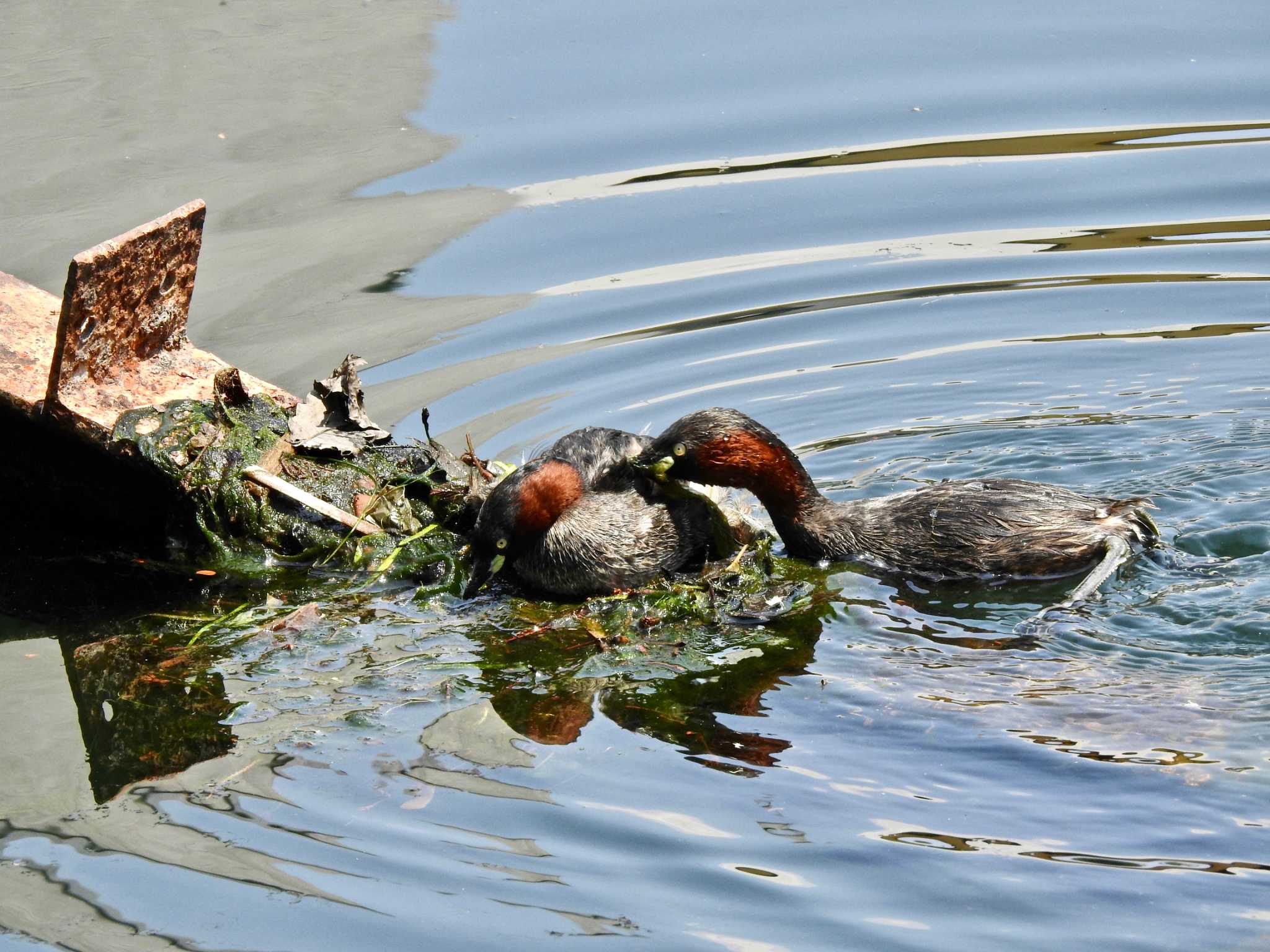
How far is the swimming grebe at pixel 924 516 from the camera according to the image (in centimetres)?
666

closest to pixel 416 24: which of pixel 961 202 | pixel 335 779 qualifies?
pixel 961 202

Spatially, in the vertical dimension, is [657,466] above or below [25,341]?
below

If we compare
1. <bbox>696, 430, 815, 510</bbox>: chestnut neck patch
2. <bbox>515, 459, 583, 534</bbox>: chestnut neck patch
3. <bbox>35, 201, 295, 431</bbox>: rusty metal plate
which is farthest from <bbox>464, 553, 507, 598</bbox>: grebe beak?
<bbox>35, 201, 295, 431</bbox>: rusty metal plate

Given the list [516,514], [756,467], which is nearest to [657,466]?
[756,467]

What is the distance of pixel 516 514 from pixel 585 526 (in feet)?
1.25

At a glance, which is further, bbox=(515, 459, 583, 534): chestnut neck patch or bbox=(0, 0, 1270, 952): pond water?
bbox=(515, 459, 583, 534): chestnut neck patch

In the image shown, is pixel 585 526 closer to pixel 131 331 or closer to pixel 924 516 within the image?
pixel 924 516

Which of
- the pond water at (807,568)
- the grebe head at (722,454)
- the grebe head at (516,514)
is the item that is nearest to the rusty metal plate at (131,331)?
the pond water at (807,568)

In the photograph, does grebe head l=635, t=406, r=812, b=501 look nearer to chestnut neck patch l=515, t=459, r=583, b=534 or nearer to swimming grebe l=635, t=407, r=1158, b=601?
swimming grebe l=635, t=407, r=1158, b=601

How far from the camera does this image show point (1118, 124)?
11453mm

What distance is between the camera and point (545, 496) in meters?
6.52

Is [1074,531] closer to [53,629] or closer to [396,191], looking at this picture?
[53,629]

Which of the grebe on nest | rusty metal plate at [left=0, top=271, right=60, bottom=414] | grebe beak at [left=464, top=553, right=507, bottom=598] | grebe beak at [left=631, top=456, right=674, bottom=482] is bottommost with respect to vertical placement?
grebe beak at [left=464, top=553, right=507, bottom=598]

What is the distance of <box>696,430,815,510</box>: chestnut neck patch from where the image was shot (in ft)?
22.5
